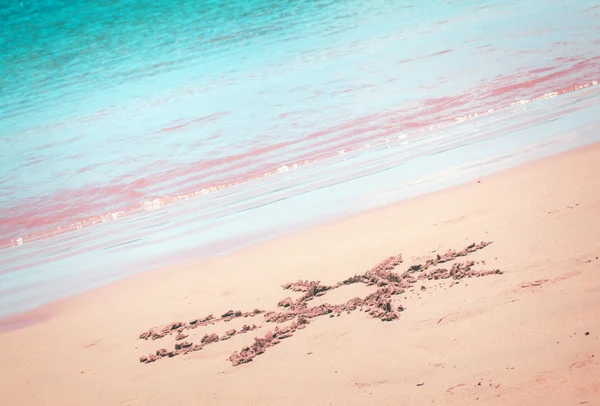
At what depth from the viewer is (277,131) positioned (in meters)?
9.80

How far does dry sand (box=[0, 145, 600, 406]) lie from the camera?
2.98 meters

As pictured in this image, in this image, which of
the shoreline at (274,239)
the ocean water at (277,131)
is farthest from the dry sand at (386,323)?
the ocean water at (277,131)

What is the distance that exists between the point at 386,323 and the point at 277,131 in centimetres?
652

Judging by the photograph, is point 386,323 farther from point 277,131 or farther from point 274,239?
point 277,131

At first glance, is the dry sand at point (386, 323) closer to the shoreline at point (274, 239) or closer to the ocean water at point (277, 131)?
the shoreline at point (274, 239)

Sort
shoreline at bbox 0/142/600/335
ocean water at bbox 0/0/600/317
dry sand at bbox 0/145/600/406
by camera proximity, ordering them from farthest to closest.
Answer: ocean water at bbox 0/0/600/317 < shoreline at bbox 0/142/600/335 < dry sand at bbox 0/145/600/406

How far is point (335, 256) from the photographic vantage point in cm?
484

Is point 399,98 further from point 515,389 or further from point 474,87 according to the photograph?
point 515,389

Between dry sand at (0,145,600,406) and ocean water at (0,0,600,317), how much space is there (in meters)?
0.65

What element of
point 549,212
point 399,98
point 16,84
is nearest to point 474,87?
point 399,98

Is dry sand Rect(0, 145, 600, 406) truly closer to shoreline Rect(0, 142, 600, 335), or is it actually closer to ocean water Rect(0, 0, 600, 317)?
shoreline Rect(0, 142, 600, 335)

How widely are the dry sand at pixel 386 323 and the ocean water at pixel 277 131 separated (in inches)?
25.4

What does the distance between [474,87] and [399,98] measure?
119 cm

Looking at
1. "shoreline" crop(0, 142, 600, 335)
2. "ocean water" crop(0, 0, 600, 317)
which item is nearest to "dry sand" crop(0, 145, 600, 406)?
"shoreline" crop(0, 142, 600, 335)
